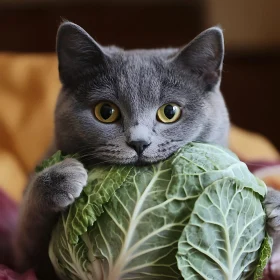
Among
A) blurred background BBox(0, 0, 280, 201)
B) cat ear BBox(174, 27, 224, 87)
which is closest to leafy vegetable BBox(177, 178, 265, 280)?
cat ear BBox(174, 27, 224, 87)

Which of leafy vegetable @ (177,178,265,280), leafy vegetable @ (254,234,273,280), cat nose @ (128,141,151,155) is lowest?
leafy vegetable @ (254,234,273,280)

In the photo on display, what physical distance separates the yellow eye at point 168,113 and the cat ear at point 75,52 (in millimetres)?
199

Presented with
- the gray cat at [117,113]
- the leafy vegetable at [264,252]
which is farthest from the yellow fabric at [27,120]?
the leafy vegetable at [264,252]

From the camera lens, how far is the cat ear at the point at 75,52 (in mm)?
1161

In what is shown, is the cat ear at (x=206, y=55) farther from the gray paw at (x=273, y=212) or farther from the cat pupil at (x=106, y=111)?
the gray paw at (x=273, y=212)

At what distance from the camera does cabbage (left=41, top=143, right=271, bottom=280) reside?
927mm

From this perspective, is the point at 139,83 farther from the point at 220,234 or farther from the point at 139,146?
the point at 220,234

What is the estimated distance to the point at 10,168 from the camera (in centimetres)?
204

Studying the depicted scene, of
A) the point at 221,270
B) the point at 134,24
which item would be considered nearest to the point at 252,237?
the point at 221,270

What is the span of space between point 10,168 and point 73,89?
907mm

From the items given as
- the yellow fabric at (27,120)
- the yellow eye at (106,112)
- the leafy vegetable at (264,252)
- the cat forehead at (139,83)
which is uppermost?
the cat forehead at (139,83)

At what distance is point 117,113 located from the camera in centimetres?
112

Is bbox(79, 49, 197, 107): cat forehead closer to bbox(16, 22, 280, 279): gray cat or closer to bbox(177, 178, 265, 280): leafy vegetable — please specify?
bbox(16, 22, 280, 279): gray cat

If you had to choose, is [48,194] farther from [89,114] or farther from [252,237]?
[252,237]
